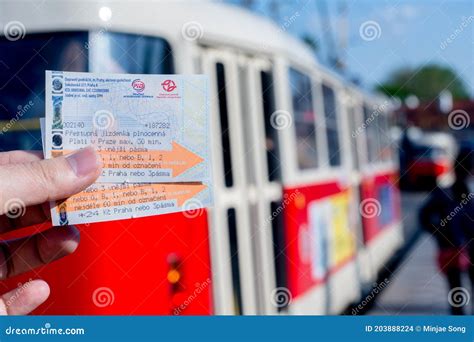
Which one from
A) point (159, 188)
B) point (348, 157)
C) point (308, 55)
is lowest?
point (159, 188)

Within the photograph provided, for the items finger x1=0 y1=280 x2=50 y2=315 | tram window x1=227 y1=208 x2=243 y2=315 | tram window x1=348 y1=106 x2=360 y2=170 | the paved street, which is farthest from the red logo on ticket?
tram window x1=348 y1=106 x2=360 y2=170

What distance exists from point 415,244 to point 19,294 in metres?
11.5

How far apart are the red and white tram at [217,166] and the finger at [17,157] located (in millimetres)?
940

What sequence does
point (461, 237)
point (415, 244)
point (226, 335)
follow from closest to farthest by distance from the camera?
point (226, 335), point (461, 237), point (415, 244)

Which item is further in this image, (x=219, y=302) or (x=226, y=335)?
(x=219, y=302)

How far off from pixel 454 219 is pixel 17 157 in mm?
3587

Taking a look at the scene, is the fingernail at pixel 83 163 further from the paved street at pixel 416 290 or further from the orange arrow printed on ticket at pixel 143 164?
the paved street at pixel 416 290

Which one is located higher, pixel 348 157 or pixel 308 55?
pixel 308 55

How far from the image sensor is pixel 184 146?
3.09 meters

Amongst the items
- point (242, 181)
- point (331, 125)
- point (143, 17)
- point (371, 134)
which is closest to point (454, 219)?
point (242, 181)

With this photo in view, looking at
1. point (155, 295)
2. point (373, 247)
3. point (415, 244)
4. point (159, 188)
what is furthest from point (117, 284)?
point (415, 244)

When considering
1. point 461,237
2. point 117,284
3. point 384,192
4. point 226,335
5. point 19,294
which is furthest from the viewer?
point 384,192

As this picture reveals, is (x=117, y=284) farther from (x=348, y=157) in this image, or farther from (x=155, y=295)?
(x=348, y=157)

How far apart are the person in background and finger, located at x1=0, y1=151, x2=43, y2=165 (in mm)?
3375
